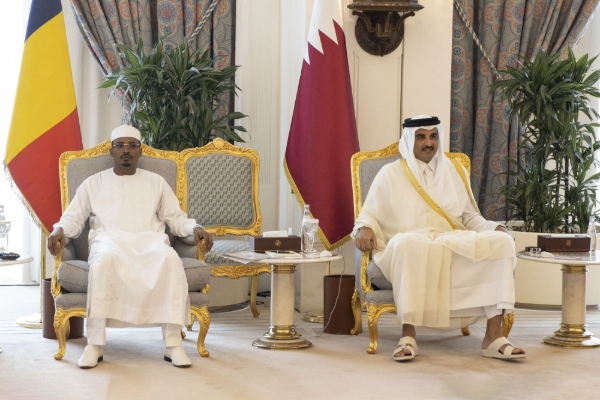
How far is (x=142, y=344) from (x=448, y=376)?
5.51 ft

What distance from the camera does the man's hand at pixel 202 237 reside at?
4.33m

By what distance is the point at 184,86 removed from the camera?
18.4ft

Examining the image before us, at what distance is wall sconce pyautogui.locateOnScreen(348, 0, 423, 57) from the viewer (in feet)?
18.3

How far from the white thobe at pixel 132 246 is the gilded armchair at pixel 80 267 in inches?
3.7

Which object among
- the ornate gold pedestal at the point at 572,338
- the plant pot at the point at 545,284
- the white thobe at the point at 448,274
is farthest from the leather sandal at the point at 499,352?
the plant pot at the point at 545,284

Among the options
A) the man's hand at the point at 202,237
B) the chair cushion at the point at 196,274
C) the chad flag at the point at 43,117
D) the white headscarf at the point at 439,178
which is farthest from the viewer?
the chad flag at the point at 43,117

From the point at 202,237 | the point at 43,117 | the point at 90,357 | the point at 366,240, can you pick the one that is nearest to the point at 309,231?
the point at 366,240

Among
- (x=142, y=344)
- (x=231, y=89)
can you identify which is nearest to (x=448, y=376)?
(x=142, y=344)

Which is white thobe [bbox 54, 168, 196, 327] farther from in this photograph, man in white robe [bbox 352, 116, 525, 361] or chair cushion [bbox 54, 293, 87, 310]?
man in white robe [bbox 352, 116, 525, 361]

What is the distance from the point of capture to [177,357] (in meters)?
3.99

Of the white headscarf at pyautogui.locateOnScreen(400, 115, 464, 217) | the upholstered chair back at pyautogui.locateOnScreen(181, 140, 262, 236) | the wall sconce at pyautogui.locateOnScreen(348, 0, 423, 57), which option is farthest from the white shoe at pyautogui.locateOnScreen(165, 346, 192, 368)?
the wall sconce at pyautogui.locateOnScreen(348, 0, 423, 57)

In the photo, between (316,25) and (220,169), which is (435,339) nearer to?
(220,169)

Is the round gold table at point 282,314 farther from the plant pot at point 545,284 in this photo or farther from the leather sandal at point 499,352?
the plant pot at point 545,284

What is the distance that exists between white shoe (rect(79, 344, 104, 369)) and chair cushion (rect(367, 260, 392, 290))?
4.88 feet
